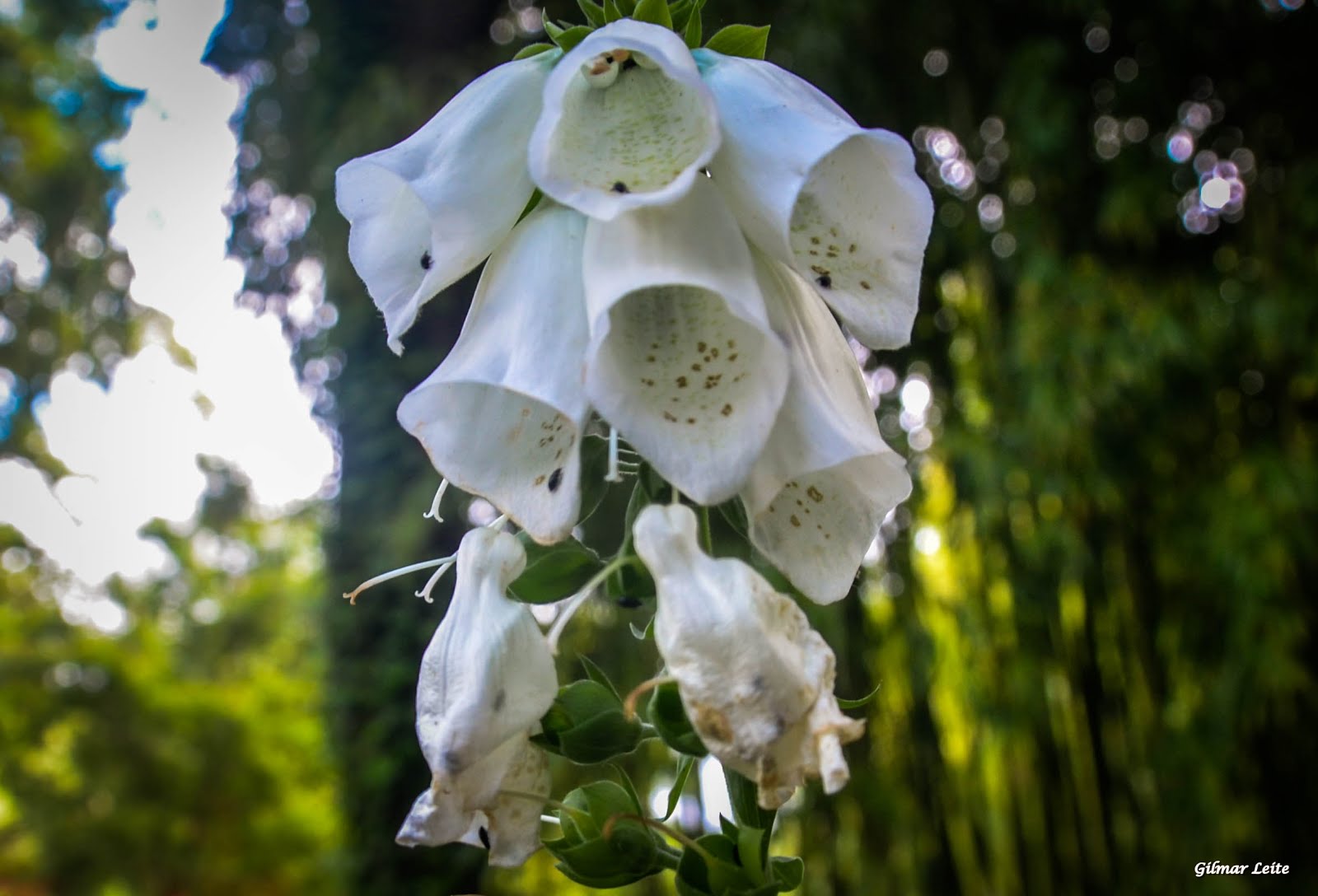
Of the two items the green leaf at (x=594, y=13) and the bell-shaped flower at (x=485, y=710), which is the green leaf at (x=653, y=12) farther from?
the bell-shaped flower at (x=485, y=710)

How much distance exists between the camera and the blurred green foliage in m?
1.35

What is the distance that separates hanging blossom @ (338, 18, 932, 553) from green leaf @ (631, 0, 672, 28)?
11mm

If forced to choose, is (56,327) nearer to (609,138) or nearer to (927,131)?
(927,131)

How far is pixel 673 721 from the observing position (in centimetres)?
25

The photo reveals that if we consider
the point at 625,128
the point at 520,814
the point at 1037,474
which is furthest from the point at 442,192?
the point at 1037,474

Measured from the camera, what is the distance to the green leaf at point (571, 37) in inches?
11.0

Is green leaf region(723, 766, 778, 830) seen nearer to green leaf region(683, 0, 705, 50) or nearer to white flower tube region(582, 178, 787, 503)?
white flower tube region(582, 178, 787, 503)

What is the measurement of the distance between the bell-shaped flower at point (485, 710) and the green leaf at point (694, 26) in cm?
15

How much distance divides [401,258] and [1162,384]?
4.29 feet

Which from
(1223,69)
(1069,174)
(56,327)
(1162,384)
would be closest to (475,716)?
(1162,384)

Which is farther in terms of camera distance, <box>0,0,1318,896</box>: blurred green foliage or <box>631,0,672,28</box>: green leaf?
<box>0,0,1318,896</box>: blurred green foliage

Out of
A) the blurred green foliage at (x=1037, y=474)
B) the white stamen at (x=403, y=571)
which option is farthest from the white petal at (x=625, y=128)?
the blurred green foliage at (x=1037, y=474)

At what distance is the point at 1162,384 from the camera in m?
1.37

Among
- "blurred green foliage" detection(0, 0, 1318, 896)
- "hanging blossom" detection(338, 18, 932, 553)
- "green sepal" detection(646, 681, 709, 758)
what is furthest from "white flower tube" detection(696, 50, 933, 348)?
"blurred green foliage" detection(0, 0, 1318, 896)
